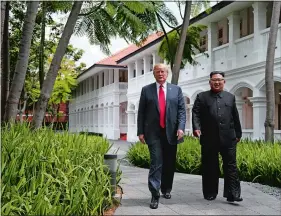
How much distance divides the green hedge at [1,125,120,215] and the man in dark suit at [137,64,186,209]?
73 cm

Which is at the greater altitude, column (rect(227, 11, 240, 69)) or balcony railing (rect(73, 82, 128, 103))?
column (rect(227, 11, 240, 69))

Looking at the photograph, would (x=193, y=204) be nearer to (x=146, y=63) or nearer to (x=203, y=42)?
(x=203, y=42)

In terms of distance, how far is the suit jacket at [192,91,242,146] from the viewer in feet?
18.6

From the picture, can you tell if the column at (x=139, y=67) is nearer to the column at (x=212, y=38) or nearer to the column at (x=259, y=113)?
the column at (x=212, y=38)

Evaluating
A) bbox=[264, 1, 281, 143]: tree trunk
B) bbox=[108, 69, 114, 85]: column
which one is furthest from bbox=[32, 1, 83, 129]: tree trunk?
bbox=[108, 69, 114, 85]: column

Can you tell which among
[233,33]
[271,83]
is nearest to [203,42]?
[233,33]

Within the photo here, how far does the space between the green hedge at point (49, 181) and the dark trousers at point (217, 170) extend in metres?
1.37

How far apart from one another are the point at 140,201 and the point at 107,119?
30.4 metres

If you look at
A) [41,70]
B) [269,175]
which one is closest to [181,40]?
[41,70]

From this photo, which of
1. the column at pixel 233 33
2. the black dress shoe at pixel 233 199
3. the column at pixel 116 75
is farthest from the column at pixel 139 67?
the black dress shoe at pixel 233 199

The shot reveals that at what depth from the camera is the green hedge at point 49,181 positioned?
4184mm

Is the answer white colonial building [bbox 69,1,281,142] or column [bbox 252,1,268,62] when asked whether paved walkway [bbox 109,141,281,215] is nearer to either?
white colonial building [bbox 69,1,281,142]

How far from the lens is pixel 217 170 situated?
5895 millimetres

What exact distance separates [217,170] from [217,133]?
567 millimetres
